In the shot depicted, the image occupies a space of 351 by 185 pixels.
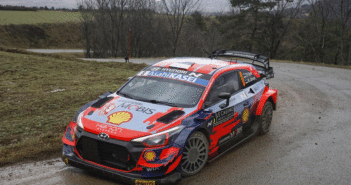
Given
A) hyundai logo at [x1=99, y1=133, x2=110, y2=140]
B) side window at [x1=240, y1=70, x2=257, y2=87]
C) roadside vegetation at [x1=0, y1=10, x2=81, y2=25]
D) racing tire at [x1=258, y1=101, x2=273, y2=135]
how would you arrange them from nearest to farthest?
hyundai logo at [x1=99, y1=133, x2=110, y2=140] → side window at [x1=240, y1=70, x2=257, y2=87] → racing tire at [x1=258, y1=101, x2=273, y2=135] → roadside vegetation at [x1=0, y1=10, x2=81, y2=25]

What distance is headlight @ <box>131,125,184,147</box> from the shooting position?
4.04 metres

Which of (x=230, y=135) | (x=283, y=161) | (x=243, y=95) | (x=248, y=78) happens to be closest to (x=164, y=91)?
(x=230, y=135)

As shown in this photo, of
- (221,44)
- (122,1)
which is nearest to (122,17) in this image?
(122,1)

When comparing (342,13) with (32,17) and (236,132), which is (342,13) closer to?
(236,132)

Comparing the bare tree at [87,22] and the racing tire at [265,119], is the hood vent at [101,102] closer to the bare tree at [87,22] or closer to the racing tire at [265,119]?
the racing tire at [265,119]

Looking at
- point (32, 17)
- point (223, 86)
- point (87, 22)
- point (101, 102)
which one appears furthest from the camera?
point (32, 17)

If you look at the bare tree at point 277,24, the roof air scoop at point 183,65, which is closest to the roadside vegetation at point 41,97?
the roof air scoop at point 183,65

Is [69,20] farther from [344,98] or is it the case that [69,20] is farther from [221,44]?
[344,98]

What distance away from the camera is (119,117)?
444 centimetres

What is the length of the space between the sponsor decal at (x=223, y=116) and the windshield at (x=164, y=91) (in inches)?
17.2

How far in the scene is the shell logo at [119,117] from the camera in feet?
14.2

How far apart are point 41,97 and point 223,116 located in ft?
22.0

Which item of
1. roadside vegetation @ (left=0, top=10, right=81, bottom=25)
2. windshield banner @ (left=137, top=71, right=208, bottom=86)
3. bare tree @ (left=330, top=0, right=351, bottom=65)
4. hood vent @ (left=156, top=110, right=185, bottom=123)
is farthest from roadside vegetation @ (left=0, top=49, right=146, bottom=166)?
roadside vegetation @ (left=0, top=10, right=81, bottom=25)

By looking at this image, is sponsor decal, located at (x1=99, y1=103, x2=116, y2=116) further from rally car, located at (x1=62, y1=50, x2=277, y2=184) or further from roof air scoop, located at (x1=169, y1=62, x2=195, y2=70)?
roof air scoop, located at (x1=169, y1=62, x2=195, y2=70)
